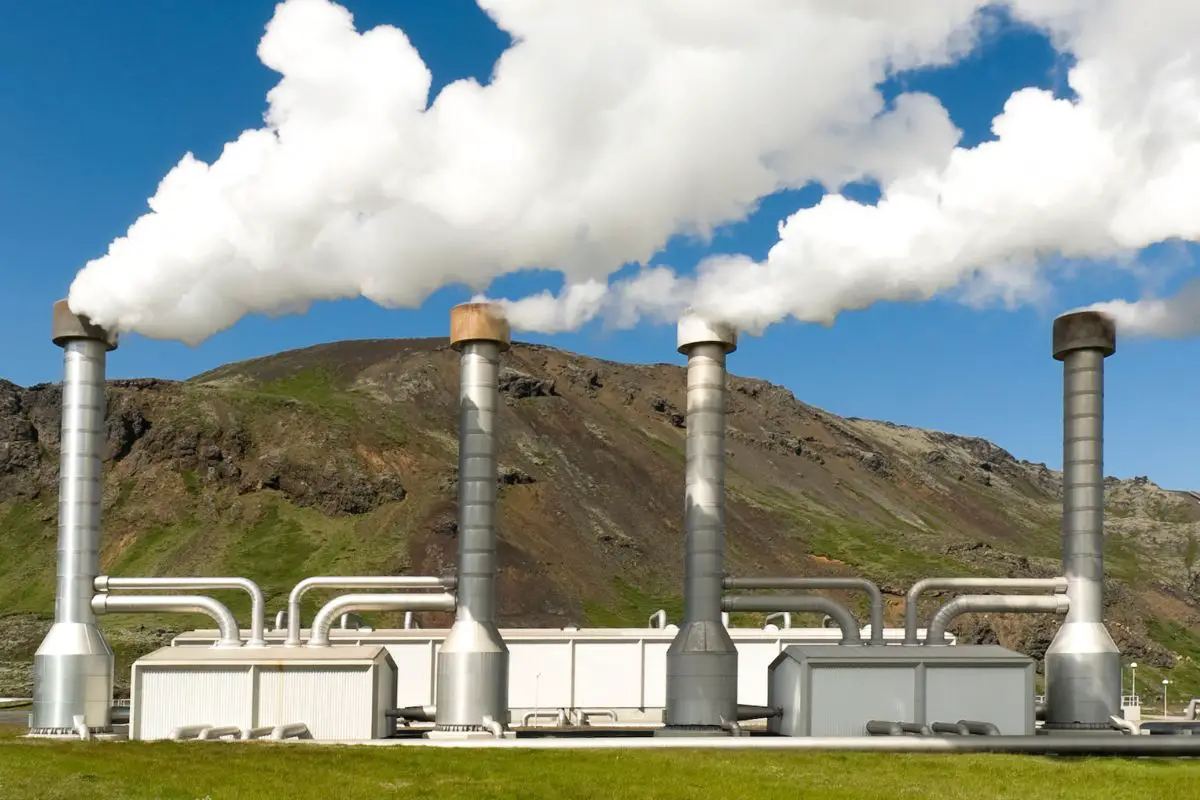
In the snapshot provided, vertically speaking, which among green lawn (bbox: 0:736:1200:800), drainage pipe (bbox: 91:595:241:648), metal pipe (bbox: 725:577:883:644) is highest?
metal pipe (bbox: 725:577:883:644)

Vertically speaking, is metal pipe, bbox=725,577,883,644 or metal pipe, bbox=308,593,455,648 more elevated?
metal pipe, bbox=725,577,883,644

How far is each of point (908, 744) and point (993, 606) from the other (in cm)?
888

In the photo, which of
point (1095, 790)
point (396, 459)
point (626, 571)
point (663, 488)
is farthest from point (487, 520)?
point (663, 488)

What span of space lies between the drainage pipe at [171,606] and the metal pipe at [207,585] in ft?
1.29

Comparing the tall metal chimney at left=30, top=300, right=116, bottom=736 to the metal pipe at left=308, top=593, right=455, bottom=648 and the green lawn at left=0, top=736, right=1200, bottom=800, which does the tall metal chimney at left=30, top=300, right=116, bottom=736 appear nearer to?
the green lawn at left=0, top=736, right=1200, bottom=800

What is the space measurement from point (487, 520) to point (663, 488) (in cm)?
13855

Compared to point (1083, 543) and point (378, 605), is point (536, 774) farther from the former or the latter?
point (1083, 543)

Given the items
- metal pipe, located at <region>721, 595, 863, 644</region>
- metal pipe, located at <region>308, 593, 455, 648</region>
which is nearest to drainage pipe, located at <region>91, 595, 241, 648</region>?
metal pipe, located at <region>308, 593, 455, 648</region>

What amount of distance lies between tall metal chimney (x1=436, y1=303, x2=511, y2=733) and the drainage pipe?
6.66 meters

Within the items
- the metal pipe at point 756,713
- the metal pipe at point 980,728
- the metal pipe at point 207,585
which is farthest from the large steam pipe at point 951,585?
the metal pipe at point 207,585

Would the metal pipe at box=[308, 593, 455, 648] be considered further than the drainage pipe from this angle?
Yes

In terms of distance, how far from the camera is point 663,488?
177250 millimetres

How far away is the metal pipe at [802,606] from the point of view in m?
40.2

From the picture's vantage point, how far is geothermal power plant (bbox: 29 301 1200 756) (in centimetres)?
3756
